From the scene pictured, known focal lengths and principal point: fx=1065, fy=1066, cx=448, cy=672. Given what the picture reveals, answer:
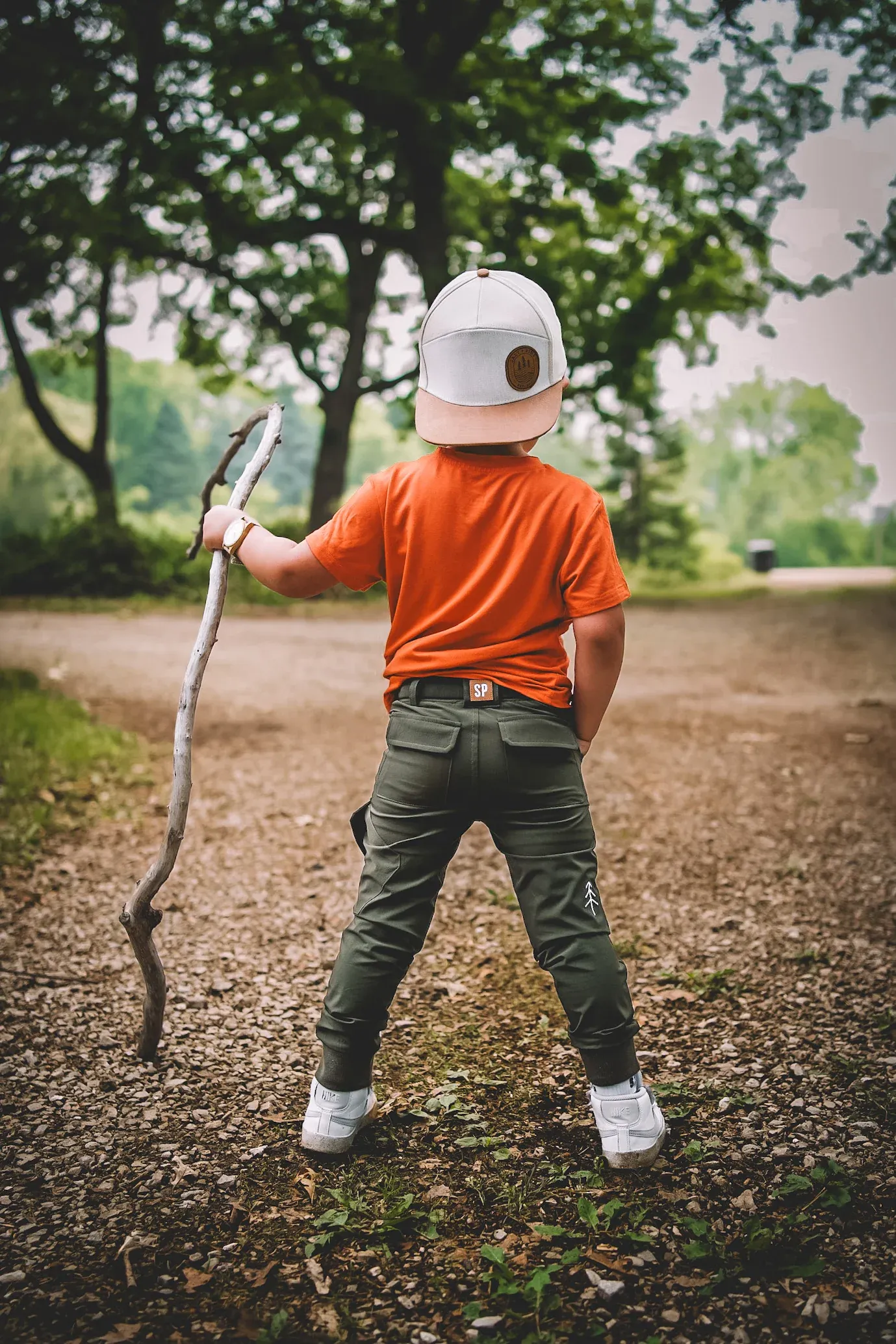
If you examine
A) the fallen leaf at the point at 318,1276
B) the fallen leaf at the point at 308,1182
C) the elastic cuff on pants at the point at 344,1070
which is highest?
the elastic cuff on pants at the point at 344,1070

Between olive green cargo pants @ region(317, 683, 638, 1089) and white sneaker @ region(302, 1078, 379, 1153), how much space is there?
0.11 meters

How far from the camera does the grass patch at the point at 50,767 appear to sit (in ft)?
15.8

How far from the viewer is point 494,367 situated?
226 cm

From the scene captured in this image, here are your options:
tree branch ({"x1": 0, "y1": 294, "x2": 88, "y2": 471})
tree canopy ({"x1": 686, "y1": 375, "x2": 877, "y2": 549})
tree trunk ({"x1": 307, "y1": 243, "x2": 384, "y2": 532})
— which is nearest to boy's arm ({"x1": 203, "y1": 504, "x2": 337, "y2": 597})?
tree trunk ({"x1": 307, "y1": 243, "x2": 384, "y2": 532})

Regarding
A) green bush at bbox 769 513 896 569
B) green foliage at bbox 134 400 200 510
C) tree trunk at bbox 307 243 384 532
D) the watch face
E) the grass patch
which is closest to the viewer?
the watch face

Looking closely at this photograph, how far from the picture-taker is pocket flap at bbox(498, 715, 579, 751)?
222cm

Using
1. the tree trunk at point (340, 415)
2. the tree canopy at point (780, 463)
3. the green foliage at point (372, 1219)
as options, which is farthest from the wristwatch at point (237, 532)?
the tree canopy at point (780, 463)

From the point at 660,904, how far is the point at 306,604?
38.9 ft

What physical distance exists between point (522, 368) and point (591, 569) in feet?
1.49

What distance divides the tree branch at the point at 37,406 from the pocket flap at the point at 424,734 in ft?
57.0

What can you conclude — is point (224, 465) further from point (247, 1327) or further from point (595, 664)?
point (247, 1327)

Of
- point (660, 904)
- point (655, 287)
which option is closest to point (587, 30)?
point (655, 287)

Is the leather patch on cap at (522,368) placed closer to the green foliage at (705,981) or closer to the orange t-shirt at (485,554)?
the orange t-shirt at (485,554)

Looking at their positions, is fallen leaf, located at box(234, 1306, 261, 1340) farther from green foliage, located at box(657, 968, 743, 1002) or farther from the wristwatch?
green foliage, located at box(657, 968, 743, 1002)
